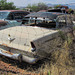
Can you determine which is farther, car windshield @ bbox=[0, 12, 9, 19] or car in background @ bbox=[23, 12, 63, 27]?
car windshield @ bbox=[0, 12, 9, 19]

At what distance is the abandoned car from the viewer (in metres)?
3.35

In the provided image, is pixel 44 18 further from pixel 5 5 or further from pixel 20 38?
pixel 5 5

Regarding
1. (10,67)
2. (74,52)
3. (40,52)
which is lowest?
(10,67)

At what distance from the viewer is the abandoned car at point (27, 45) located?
3.35 m

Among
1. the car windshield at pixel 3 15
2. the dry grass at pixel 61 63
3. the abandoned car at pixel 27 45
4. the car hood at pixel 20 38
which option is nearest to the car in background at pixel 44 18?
the abandoned car at pixel 27 45

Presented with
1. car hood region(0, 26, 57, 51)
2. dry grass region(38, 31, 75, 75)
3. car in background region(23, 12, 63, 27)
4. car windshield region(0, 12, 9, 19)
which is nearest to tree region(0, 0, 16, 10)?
car windshield region(0, 12, 9, 19)

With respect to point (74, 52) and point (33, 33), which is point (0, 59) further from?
point (74, 52)

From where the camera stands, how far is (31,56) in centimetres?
338

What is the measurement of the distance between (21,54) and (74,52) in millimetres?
1735

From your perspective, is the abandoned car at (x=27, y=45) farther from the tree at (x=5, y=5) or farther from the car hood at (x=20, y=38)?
the tree at (x=5, y=5)

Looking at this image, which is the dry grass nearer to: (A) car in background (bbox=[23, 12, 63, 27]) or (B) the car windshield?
(A) car in background (bbox=[23, 12, 63, 27])

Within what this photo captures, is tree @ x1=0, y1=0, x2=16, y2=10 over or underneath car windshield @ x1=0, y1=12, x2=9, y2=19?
over

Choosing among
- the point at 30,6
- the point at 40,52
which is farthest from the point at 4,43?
the point at 30,6

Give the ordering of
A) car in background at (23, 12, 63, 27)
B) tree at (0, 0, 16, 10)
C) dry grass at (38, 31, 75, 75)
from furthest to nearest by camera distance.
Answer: tree at (0, 0, 16, 10) → car in background at (23, 12, 63, 27) → dry grass at (38, 31, 75, 75)
